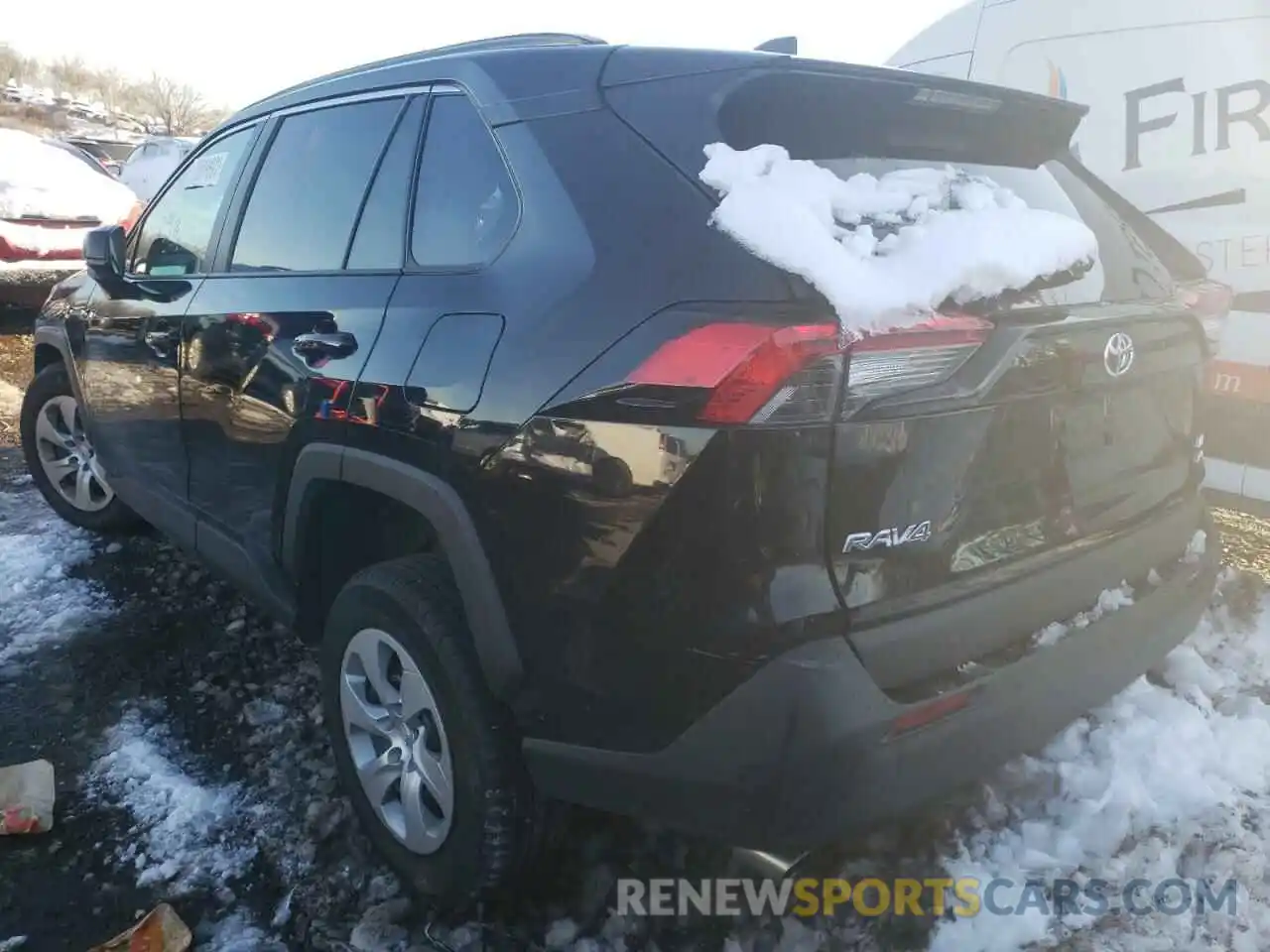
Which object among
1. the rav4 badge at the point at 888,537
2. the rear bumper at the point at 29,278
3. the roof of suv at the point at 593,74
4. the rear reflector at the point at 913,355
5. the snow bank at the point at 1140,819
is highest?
the roof of suv at the point at 593,74

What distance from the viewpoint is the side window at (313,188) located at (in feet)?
8.80

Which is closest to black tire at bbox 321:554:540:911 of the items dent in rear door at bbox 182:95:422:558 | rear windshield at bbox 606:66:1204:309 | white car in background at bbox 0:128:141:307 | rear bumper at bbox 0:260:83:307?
dent in rear door at bbox 182:95:422:558

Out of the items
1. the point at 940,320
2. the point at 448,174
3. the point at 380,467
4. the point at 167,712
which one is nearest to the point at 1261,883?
the point at 940,320

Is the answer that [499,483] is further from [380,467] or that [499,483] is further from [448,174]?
[448,174]

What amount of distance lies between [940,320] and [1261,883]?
161cm

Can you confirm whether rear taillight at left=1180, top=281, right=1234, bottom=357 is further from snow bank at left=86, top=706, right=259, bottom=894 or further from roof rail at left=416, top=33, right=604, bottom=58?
snow bank at left=86, top=706, right=259, bottom=894

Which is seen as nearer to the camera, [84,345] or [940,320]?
[940,320]

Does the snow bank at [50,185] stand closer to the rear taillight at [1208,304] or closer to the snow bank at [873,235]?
the snow bank at [873,235]

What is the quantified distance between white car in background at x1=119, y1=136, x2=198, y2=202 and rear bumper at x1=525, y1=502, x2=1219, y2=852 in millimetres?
14132

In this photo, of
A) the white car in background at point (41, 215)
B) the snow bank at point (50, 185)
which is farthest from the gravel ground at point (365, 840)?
the snow bank at point (50, 185)

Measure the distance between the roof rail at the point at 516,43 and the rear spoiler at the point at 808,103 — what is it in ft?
1.21

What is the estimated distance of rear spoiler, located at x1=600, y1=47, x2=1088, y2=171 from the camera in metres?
1.93

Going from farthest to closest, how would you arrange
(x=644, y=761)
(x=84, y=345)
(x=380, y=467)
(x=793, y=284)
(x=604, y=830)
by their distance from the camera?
1. (x=84, y=345)
2. (x=604, y=830)
3. (x=380, y=467)
4. (x=644, y=761)
5. (x=793, y=284)

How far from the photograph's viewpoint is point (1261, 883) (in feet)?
7.60
